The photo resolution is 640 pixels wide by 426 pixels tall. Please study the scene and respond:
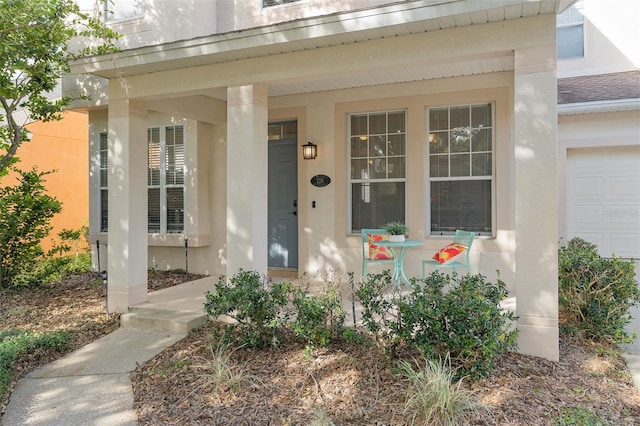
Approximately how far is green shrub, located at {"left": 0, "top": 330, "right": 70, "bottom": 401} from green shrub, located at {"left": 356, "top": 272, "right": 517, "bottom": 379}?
317 centimetres

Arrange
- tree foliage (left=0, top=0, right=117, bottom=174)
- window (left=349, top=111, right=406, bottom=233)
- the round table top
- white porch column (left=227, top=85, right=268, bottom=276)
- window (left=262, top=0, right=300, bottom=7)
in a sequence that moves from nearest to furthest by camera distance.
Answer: white porch column (left=227, top=85, right=268, bottom=276) < tree foliage (left=0, top=0, right=117, bottom=174) < the round table top < window (left=262, top=0, right=300, bottom=7) < window (left=349, top=111, right=406, bottom=233)

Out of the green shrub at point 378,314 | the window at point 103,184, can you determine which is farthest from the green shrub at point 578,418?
the window at point 103,184

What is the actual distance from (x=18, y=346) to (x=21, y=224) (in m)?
3.57

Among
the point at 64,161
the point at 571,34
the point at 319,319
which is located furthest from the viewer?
the point at 64,161

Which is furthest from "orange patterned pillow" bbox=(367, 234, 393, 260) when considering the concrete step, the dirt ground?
the concrete step

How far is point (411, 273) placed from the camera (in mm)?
6348

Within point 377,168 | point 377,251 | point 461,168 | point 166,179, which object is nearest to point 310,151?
point 377,168

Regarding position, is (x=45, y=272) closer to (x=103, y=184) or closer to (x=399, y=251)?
(x=103, y=184)

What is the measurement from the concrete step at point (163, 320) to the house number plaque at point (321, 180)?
8.98 ft

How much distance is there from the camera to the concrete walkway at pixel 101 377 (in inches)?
131

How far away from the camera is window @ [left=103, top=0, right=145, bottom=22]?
725cm

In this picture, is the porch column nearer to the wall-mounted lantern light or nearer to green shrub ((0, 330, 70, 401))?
the wall-mounted lantern light

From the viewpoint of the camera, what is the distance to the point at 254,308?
4.11m

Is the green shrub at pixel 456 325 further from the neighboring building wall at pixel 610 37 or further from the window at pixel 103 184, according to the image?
the window at pixel 103 184
